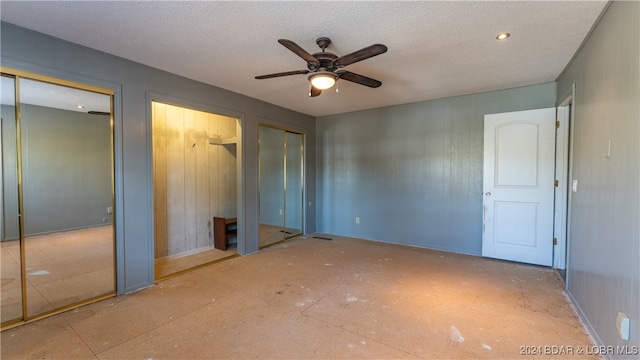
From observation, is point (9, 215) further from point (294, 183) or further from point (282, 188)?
point (294, 183)

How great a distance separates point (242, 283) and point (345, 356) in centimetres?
164

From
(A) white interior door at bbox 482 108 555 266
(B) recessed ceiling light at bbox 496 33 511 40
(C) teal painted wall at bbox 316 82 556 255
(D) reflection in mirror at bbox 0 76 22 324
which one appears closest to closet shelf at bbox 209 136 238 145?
(C) teal painted wall at bbox 316 82 556 255

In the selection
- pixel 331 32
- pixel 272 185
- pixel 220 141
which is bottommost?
pixel 272 185

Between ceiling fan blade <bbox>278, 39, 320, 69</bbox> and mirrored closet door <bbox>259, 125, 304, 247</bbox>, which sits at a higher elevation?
ceiling fan blade <bbox>278, 39, 320, 69</bbox>

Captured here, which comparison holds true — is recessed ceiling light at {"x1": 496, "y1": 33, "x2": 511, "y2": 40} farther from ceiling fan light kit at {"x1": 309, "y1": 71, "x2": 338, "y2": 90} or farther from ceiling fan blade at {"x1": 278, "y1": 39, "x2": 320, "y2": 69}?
ceiling fan blade at {"x1": 278, "y1": 39, "x2": 320, "y2": 69}

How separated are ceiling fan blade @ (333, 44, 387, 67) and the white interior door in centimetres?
270

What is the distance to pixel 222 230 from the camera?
14.3ft

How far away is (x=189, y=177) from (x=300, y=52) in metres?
3.13

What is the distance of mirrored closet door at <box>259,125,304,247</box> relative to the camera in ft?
17.7

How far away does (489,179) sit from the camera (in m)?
3.87

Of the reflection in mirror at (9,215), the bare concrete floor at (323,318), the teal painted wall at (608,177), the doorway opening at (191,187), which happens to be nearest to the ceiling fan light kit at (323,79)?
the teal painted wall at (608,177)

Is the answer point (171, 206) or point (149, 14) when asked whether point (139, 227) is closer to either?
point (171, 206)

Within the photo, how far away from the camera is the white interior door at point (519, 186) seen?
3.51m

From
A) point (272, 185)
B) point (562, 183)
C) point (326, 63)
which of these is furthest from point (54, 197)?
point (562, 183)
